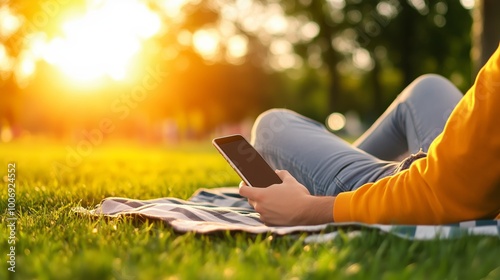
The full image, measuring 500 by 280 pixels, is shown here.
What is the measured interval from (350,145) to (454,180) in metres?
1.29

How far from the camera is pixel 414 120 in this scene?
3.49 metres

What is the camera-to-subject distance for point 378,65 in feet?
88.9

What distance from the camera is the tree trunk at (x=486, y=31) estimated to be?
8.02 m

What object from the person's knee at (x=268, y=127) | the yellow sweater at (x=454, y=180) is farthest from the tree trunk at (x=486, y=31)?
the yellow sweater at (x=454, y=180)

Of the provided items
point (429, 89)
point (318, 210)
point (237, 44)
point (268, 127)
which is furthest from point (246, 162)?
point (237, 44)

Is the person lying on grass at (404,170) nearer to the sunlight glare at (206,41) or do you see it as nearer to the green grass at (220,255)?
the green grass at (220,255)

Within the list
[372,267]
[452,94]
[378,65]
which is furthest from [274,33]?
[372,267]

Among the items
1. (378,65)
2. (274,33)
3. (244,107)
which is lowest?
(244,107)

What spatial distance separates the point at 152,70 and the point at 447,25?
49.8 feet

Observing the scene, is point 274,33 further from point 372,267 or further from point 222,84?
point 372,267

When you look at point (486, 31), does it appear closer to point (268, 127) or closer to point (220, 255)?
point (268, 127)

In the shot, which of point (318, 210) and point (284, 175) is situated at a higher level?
point (284, 175)

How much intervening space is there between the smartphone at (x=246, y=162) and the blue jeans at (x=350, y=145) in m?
0.42

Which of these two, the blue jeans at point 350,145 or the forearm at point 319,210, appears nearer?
the forearm at point 319,210
